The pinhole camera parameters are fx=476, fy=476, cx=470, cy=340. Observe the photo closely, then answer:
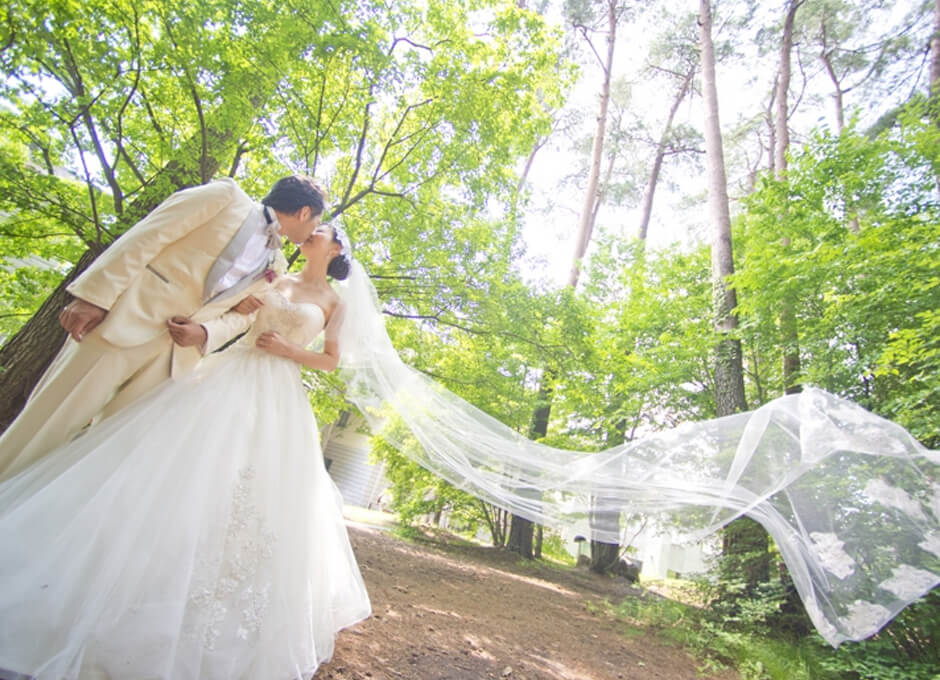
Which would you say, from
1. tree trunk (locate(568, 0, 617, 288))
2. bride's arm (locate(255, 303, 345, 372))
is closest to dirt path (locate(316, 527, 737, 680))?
bride's arm (locate(255, 303, 345, 372))

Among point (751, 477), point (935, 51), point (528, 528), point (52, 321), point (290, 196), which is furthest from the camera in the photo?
point (528, 528)

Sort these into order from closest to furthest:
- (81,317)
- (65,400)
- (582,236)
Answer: (81,317), (65,400), (582,236)

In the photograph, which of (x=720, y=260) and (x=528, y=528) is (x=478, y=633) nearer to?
(x=720, y=260)

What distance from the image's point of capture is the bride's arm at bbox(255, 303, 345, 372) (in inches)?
87.7

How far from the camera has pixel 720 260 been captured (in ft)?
22.9

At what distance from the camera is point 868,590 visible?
245cm

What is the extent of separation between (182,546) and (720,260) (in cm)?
736

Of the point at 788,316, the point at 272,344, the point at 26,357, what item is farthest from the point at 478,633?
the point at 788,316

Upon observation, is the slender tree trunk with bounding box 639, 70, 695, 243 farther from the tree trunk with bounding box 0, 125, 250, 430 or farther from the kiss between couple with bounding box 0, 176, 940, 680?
the tree trunk with bounding box 0, 125, 250, 430

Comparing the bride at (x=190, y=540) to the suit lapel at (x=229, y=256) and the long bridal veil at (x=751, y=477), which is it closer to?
the suit lapel at (x=229, y=256)

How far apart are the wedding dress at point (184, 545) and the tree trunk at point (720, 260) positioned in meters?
5.62

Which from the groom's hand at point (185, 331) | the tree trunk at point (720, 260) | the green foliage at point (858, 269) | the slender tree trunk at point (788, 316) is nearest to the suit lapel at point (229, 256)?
the groom's hand at point (185, 331)

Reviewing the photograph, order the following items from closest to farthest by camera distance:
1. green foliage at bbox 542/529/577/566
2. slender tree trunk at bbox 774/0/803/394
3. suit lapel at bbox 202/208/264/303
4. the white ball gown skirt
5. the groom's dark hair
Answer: the white ball gown skirt < suit lapel at bbox 202/208/264/303 < the groom's dark hair < slender tree trunk at bbox 774/0/803/394 < green foliage at bbox 542/529/577/566

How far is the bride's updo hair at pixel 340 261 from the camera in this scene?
102 inches
